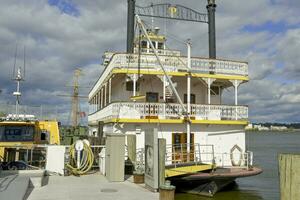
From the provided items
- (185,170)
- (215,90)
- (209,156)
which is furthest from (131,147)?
(215,90)

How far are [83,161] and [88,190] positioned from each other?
4457mm

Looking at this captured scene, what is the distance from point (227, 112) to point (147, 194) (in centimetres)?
949

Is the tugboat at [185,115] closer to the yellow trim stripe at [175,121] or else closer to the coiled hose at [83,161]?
the yellow trim stripe at [175,121]

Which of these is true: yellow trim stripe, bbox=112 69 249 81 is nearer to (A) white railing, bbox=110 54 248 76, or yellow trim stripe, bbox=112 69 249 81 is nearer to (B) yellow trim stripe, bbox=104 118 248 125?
(A) white railing, bbox=110 54 248 76

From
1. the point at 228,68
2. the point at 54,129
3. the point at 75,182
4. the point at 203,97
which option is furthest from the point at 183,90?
the point at 75,182

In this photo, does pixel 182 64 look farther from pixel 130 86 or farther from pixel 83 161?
pixel 83 161

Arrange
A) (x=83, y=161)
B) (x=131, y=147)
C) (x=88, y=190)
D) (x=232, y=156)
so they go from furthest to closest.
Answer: (x=232, y=156) < (x=131, y=147) < (x=83, y=161) < (x=88, y=190)

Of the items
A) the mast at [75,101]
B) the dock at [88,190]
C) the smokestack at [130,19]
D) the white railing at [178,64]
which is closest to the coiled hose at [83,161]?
the dock at [88,190]

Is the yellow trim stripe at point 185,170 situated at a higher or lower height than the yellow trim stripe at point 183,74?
lower

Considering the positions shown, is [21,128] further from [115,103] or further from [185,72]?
[185,72]

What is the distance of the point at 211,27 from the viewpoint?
2370 centimetres

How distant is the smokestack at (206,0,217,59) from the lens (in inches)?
914

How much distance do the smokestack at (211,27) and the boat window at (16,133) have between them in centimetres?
1164

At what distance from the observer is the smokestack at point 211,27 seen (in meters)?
23.2
